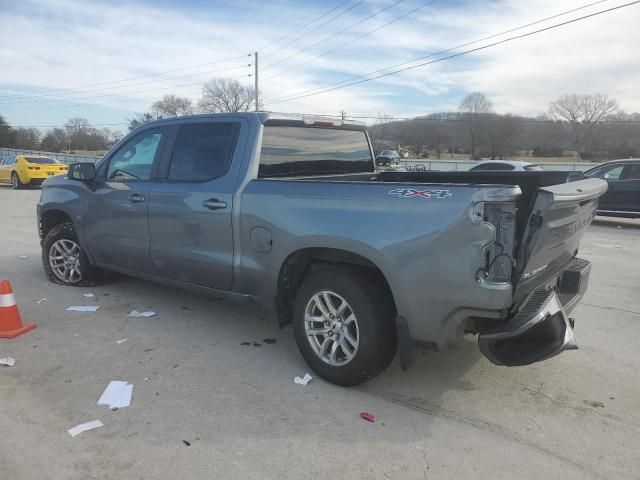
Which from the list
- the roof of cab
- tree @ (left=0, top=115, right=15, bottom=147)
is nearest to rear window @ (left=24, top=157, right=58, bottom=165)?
the roof of cab

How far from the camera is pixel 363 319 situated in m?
3.30

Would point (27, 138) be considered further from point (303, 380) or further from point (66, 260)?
point (303, 380)

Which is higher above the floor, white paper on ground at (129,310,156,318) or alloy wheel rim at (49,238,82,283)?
alloy wheel rim at (49,238,82,283)

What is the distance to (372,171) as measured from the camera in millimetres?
5340

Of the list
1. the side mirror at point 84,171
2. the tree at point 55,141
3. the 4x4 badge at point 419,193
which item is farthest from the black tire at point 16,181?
the tree at point 55,141

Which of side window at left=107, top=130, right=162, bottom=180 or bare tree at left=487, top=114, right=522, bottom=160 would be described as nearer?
side window at left=107, top=130, right=162, bottom=180

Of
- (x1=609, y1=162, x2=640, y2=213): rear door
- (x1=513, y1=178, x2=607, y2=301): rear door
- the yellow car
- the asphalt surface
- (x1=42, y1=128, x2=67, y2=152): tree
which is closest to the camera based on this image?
the asphalt surface

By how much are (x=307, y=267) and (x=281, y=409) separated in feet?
3.52

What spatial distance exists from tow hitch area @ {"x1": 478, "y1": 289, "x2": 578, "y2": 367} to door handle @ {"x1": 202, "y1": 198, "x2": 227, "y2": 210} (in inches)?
87.1

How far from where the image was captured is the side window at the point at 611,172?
12.5 metres

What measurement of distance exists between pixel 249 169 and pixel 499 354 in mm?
2286

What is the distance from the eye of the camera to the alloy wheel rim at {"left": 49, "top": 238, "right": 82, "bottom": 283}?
594 centimetres

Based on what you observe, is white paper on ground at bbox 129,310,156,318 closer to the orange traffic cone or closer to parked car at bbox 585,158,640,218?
the orange traffic cone

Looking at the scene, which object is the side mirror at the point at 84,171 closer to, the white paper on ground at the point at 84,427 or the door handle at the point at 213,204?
the door handle at the point at 213,204
